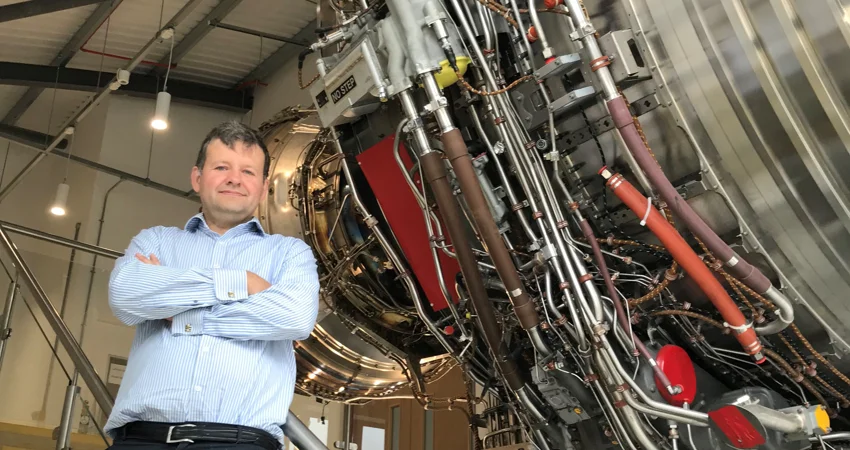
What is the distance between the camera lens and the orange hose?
1.65 m

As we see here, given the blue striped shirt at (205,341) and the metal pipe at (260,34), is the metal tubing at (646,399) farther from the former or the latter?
the metal pipe at (260,34)

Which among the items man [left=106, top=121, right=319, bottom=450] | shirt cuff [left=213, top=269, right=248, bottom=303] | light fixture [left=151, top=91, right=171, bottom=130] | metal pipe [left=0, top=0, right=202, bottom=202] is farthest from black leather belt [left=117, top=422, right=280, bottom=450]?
metal pipe [left=0, top=0, right=202, bottom=202]

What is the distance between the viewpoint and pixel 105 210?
7715 mm

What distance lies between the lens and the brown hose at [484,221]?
1.91 meters

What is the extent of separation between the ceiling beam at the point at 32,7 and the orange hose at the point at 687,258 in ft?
18.1

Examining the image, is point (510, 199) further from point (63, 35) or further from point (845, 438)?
point (63, 35)

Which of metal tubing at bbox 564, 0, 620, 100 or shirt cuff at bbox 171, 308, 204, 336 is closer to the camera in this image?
shirt cuff at bbox 171, 308, 204, 336

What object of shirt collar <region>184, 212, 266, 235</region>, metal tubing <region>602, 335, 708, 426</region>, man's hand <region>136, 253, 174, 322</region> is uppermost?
shirt collar <region>184, 212, 266, 235</region>

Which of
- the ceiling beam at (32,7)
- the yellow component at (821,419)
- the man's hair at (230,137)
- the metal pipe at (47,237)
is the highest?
the ceiling beam at (32,7)

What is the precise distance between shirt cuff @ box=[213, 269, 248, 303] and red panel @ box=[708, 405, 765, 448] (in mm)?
1068

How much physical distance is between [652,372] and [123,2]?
6.25 m

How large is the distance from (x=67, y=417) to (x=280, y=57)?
18.1 feet

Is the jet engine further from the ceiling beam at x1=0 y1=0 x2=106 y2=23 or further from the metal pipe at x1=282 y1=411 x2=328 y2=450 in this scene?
the ceiling beam at x1=0 y1=0 x2=106 y2=23

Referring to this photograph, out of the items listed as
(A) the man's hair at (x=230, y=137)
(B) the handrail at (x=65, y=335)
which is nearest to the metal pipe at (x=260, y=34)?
(B) the handrail at (x=65, y=335)
